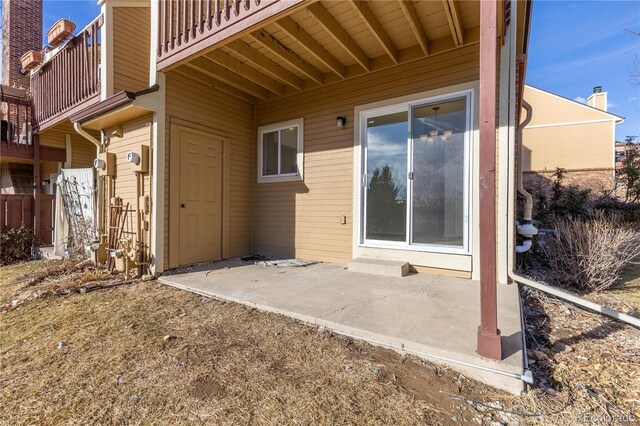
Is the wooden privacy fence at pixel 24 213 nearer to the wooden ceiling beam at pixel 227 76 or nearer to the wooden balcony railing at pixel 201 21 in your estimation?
the wooden balcony railing at pixel 201 21

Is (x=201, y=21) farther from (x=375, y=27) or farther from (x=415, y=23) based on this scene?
(x=415, y=23)

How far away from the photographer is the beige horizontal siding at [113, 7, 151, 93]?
5168 mm

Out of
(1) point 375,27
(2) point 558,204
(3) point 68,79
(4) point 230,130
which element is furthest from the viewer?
(3) point 68,79

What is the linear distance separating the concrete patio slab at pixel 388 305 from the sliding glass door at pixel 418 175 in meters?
0.66

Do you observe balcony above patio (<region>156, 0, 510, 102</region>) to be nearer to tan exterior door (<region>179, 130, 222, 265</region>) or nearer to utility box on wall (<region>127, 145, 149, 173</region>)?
tan exterior door (<region>179, 130, 222, 265</region>)

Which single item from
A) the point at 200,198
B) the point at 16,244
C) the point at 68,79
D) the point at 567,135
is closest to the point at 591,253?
the point at 200,198

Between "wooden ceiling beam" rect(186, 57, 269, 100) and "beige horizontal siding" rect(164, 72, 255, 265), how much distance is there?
15.6 inches

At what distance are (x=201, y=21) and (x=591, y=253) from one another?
568 cm

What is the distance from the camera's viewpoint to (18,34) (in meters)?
8.85

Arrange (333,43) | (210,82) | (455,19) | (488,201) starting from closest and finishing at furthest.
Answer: (488,201) → (455,19) → (333,43) → (210,82)

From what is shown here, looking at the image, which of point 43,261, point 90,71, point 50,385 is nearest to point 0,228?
point 43,261

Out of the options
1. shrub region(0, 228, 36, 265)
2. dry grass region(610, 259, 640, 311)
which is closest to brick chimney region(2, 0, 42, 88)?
shrub region(0, 228, 36, 265)

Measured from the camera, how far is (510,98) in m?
3.61

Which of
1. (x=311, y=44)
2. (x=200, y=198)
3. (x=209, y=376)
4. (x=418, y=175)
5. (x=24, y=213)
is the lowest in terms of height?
(x=209, y=376)
